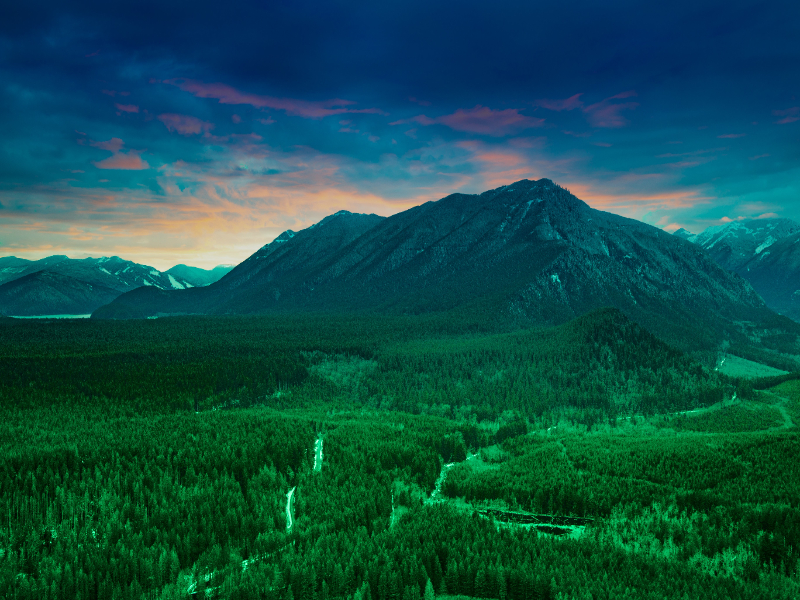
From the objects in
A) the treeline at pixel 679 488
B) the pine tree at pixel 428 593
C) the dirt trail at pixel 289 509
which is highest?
the treeline at pixel 679 488

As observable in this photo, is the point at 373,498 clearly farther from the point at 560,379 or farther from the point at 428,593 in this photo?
the point at 560,379

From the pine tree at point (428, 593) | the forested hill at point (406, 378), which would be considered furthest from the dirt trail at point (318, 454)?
the forested hill at point (406, 378)

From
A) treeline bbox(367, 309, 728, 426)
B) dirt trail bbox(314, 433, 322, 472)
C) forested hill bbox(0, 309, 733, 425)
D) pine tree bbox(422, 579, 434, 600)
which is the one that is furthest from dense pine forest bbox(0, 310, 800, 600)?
treeline bbox(367, 309, 728, 426)

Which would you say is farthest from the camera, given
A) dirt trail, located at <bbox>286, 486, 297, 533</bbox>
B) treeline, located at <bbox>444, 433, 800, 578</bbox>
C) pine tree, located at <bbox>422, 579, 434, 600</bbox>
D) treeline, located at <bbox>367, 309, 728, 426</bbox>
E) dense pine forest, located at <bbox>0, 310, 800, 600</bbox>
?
treeline, located at <bbox>367, 309, 728, 426</bbox>

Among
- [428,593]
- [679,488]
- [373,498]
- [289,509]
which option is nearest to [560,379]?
[679,488]

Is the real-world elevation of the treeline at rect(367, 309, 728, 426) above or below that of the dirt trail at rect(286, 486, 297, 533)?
above

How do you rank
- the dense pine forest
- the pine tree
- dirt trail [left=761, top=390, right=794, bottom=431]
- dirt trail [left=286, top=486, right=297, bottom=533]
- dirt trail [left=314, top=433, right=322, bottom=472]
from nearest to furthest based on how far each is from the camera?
the pine tree, the dense pine forest, dirt trail [left=286, top=486, right=297, bottom=533], dirt trail [left=314, top=433, right=322, bottom=472], dirt trail [left=761, top=390, right=794, bottom=431]

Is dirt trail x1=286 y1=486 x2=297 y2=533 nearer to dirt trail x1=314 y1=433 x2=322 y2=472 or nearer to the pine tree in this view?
dirt trail x1=314 y1=433 x2=322 y2=472

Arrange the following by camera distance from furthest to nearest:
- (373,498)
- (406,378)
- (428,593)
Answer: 1. (406,378)
2. (373,498)
3. (428,593)

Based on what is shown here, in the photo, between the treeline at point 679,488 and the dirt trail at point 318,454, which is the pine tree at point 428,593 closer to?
the treeline at point 679,488
